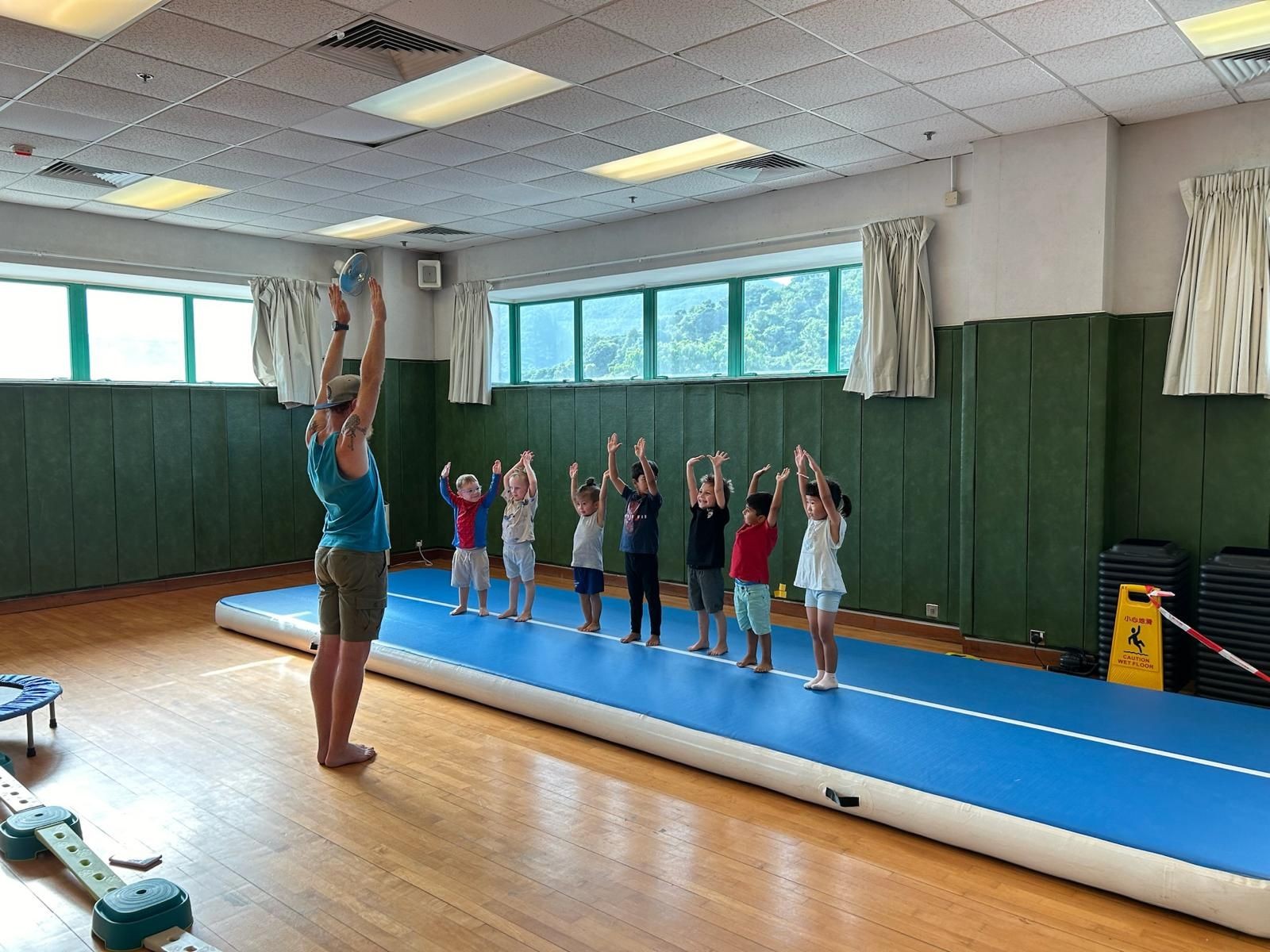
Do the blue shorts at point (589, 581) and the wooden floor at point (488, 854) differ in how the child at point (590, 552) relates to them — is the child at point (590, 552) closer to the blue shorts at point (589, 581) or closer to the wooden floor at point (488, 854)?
the blue shorts at point (589, 581)

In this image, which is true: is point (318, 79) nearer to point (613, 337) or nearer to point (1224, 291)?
point (613, 337)

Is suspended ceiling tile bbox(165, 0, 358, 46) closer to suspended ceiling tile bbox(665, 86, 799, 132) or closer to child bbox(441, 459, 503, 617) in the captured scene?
suspended ceiling tile bbox(665, 86, 799, 132)

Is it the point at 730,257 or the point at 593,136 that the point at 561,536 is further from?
the point at 593,136

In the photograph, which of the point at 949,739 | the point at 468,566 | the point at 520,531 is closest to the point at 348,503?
the point at 520,531

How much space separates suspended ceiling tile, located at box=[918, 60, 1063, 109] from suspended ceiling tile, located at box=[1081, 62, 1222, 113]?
0.94 ft

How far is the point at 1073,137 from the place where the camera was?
5664mm

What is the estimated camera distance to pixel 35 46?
14.4ft

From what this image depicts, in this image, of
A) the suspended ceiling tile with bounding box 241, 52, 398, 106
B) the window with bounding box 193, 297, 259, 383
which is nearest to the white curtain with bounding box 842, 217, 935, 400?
the suspended ceiling tile with bounding box 241, 52, 398, 106

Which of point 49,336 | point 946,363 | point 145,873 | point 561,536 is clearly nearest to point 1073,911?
point 145,873

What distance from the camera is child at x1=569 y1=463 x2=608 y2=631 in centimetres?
612

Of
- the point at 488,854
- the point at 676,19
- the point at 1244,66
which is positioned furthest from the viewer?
the point at 1244,66

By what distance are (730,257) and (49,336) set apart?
20.1 ft

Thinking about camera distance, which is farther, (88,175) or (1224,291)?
(88,175)

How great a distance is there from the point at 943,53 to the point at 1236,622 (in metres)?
3.46
